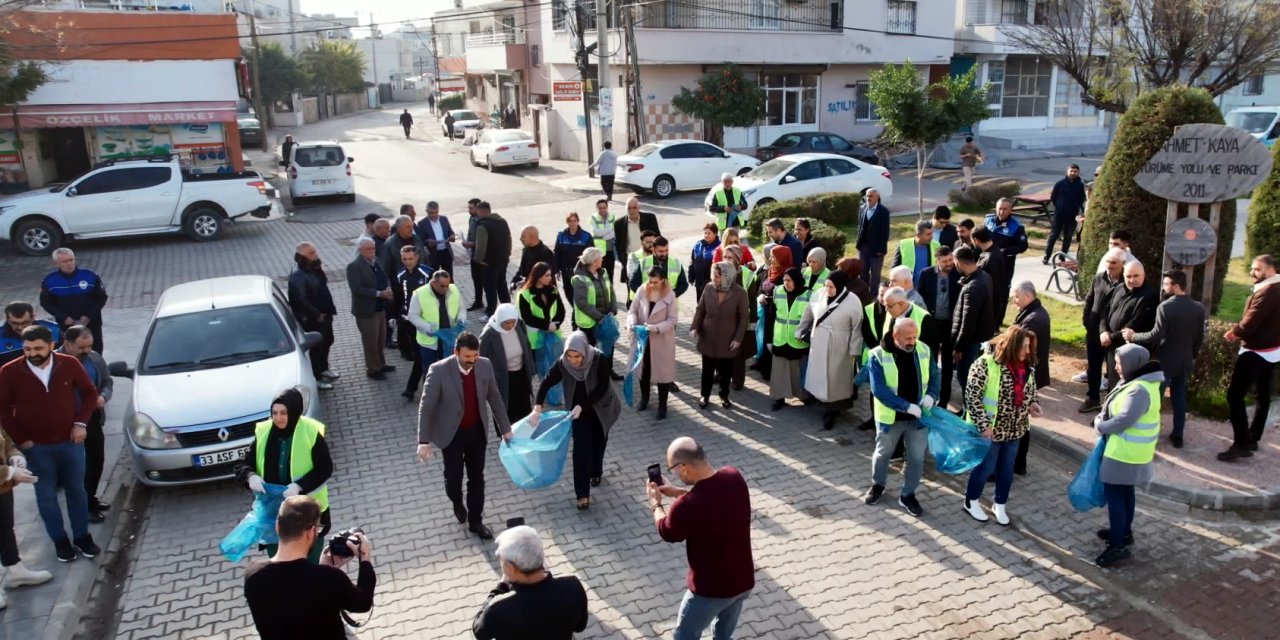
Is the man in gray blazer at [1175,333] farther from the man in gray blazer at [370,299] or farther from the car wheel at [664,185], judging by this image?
the car wheel at [664,185]

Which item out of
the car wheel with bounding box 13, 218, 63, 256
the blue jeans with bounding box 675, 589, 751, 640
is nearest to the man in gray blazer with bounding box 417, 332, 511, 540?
the blue jeans with bounding box 675, 589, 751, 640

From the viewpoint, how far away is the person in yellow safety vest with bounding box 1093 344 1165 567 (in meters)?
5.77

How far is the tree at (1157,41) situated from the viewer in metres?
18.2

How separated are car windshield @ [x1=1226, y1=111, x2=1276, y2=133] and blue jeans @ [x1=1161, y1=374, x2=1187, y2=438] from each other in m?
23.3

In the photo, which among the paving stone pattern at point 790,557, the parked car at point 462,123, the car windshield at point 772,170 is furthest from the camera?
the parked car at point 462,123

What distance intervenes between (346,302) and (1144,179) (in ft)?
36.2

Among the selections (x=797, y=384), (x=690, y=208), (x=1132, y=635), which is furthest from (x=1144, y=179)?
(x=690, y=208)

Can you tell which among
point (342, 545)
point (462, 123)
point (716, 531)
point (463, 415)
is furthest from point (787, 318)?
point (462, 123)

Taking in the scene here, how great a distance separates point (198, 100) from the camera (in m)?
24.8

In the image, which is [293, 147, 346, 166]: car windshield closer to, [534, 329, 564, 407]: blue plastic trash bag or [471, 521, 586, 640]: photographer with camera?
[534, 329, 564, 407]: blue plastic trash bag

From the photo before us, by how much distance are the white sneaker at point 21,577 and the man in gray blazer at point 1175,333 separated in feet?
27.8

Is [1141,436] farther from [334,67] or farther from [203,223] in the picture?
[334,67]

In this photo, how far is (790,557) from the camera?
633cm

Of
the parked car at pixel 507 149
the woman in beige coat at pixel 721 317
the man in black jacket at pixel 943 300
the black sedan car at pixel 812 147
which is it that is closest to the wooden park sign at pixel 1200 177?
the man in black jacket at pixel 943 300
